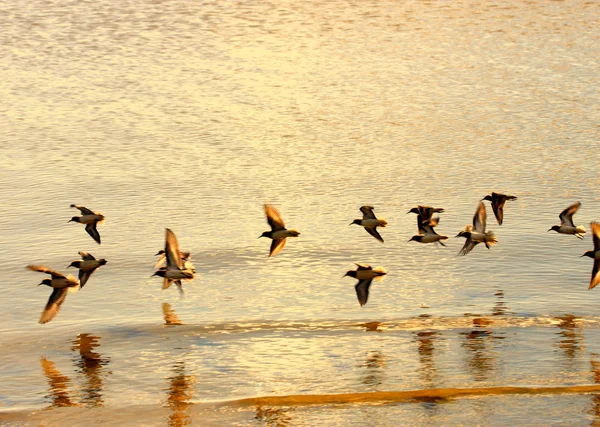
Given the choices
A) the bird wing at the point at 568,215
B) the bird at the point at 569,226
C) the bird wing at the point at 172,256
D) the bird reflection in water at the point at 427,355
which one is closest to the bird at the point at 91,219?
the bird wing at the point at 172,256

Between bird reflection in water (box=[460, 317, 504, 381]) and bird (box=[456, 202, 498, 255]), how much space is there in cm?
223

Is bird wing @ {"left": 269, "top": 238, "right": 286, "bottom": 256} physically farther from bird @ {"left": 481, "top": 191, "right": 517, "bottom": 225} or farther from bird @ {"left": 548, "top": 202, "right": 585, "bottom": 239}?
bird @ {"left": 548, "top": 202, "right": 585, "bottom": 239}

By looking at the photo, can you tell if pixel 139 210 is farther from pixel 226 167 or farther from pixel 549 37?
pixel 549 37

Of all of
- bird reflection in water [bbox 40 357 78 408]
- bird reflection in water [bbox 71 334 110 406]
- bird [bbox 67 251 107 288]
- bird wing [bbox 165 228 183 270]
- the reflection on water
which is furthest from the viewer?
bird [bbox 67 251 107 288]

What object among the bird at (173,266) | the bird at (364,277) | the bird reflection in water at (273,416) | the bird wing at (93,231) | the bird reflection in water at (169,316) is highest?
the bird wing at (93,231)

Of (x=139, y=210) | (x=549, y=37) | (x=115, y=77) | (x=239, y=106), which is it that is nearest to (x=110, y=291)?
(x=139, y=210)

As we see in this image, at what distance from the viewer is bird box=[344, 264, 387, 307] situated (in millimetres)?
24547

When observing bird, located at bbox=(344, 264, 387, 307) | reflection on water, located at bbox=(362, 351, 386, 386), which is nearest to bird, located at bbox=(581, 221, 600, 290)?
bird, located at bbox=(344, 264, 387, 307)

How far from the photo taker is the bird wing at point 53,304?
23.9 metres

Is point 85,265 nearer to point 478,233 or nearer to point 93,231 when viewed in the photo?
point 93,231

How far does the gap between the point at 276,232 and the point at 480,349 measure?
499 centimetres

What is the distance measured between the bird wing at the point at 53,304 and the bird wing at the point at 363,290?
5560 mm

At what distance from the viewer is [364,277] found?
81.4ft

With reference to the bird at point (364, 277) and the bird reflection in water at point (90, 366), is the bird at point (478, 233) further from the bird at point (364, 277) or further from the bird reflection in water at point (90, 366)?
the bird reflection in water at point (90, 366)
